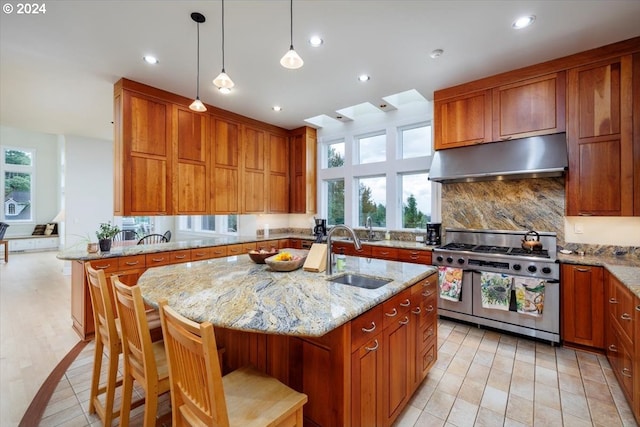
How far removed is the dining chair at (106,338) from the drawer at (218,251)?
202 centimetres

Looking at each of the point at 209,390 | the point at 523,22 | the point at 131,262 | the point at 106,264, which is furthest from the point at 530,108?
the point at 106,264

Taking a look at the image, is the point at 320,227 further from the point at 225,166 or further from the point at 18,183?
the point at 18,183

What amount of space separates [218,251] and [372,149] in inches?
122

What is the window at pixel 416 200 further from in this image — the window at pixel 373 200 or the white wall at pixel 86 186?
the white wall at pixel 86 186

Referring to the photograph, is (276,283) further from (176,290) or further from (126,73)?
(126,73)

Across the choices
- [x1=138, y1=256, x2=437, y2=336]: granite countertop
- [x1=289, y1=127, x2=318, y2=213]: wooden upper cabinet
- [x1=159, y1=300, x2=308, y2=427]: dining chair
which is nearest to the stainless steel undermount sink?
[x1=138, y1=256, x2=437, y2=336]: granite countertop

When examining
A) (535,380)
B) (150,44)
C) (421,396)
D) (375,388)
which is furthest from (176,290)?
(535,380)

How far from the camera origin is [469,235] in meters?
3.77

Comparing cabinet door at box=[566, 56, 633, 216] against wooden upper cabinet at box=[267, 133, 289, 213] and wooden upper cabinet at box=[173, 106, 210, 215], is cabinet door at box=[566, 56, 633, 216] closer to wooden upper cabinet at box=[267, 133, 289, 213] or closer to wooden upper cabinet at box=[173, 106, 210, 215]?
wooden upper cabinet at box=[267, 133, 289, 213]

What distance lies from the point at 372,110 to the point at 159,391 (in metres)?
4.60

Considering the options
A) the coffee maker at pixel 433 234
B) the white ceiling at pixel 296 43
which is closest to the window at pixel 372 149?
the white ceiling at pixel 296 43

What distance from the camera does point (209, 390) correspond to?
1.02 m

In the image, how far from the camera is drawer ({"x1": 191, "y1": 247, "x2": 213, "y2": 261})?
3.79 meters

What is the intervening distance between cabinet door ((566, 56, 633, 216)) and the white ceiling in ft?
1.07
